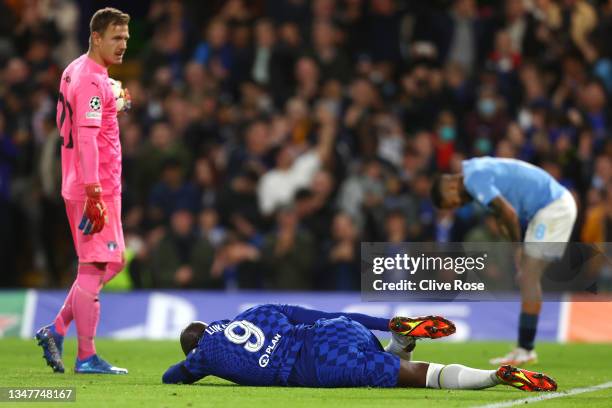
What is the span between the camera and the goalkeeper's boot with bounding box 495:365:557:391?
8383 millimetres

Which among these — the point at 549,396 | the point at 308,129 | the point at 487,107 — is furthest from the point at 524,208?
the point at 308,129

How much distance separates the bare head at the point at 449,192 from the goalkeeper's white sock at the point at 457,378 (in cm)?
373

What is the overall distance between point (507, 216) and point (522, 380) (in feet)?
13.1

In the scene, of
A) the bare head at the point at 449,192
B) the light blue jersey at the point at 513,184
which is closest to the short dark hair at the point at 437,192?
the bare head at the point at 449,192

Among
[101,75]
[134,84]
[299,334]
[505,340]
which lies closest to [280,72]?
[134,84]

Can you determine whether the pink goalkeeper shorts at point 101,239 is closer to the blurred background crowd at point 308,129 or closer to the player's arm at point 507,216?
A: the player's arm at point 507,216

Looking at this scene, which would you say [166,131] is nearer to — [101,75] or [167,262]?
[167,262]

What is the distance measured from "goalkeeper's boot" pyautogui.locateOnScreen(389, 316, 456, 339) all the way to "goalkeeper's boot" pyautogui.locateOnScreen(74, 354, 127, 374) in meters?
2.75

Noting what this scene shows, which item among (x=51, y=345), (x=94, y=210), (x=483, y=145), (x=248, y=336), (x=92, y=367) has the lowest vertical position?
(x=92, y=367)

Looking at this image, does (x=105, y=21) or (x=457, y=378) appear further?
(x=105, y=21)

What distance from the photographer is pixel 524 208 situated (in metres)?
12.9

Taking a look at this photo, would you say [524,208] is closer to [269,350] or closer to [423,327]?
[423,327]

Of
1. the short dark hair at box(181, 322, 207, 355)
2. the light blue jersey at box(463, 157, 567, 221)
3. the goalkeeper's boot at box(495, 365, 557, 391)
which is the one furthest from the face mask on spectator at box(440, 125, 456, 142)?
the goalkeeper's boot at box(495, 365, 557, 391)

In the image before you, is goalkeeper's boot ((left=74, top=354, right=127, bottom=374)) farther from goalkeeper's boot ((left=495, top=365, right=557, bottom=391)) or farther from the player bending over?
the player bending over
